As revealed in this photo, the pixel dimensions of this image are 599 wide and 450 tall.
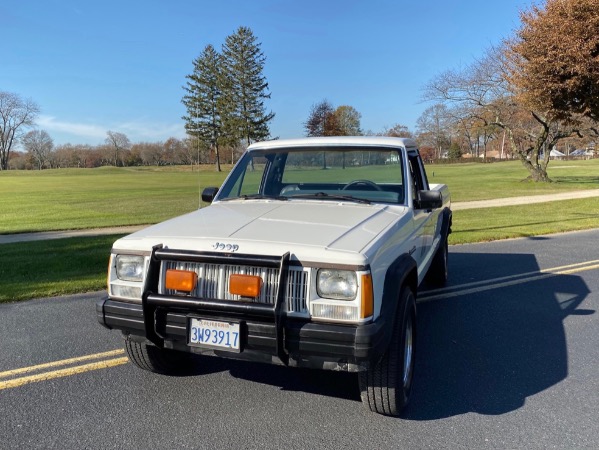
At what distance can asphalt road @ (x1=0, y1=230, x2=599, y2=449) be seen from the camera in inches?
120

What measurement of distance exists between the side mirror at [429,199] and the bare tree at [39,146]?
11811cm

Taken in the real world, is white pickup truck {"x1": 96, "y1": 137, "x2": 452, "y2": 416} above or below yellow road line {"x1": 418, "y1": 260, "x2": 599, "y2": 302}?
above

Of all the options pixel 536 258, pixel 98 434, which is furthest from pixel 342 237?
pixel 536 258

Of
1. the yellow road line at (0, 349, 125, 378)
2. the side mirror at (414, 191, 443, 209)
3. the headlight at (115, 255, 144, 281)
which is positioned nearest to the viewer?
the headlight at (115, 255, 144, 281)

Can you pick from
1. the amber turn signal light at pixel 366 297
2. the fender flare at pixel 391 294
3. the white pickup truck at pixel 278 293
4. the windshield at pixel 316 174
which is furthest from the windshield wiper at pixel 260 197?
the amber turn signal light at pixel 366 297

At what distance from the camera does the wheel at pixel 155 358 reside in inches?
145

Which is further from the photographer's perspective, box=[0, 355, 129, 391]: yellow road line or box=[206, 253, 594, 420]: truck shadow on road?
box=[0, 355, 129, 391]: yellow road line

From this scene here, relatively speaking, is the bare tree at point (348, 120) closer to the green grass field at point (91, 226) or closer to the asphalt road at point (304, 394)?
the green grass field at point (91, 226)

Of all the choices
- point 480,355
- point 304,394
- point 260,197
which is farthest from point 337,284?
point 480,355

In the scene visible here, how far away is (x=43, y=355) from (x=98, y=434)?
160cm

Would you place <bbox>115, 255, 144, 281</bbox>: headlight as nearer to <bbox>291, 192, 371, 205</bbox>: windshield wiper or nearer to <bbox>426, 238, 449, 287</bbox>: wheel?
<bbox>291, 192, 371, 205</bbox>: windshield wiper

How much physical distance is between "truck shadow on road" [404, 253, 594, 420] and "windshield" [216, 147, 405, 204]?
158cm

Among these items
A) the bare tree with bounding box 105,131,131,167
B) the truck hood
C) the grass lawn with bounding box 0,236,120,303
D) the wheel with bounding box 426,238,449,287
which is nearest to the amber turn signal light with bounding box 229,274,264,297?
the truck hood

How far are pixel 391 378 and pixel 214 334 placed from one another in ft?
3.81
